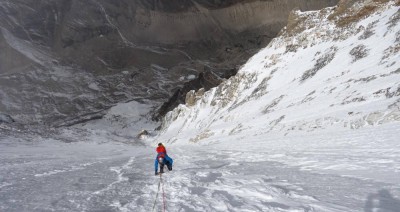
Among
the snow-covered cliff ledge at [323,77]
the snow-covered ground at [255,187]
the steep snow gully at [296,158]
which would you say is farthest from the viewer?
the snow-covered cliff ledge at [323,77]

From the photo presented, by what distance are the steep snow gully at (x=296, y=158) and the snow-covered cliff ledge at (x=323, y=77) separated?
17 cm

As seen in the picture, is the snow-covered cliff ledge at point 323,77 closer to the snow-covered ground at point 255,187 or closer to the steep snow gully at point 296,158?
the steep snow gully at point 296,158

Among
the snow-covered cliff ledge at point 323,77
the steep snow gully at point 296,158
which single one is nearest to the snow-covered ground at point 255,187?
the steep snow gully at point 296,158

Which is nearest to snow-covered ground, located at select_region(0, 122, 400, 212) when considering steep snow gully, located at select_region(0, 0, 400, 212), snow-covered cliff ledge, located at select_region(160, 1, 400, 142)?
steep snow gully, located at select_region(0, 0, 400, 212)

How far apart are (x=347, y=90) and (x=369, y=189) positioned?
2298 cm

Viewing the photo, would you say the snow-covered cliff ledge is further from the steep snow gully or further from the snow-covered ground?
the snow-covered ground

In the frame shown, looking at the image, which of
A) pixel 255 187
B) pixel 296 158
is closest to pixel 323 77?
pixel 296 158

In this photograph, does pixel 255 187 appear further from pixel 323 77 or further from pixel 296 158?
pixel 323 77

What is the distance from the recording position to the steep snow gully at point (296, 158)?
8.95 metres

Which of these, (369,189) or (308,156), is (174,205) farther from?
(308,156)

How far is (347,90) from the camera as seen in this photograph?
29.8 m

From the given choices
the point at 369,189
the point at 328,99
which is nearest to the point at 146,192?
the point at 369,189

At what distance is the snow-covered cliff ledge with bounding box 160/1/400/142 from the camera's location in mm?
24984

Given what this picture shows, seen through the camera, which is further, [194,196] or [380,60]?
[380,60]
